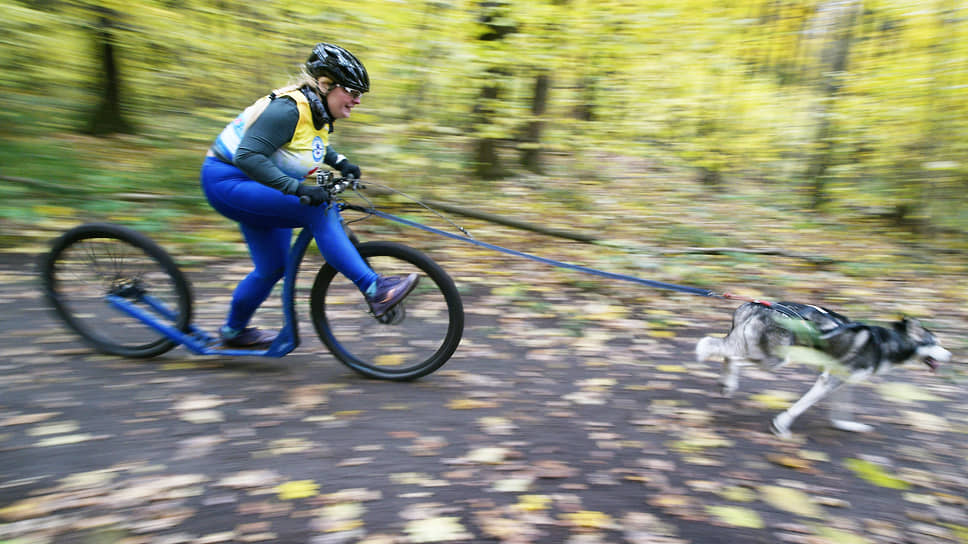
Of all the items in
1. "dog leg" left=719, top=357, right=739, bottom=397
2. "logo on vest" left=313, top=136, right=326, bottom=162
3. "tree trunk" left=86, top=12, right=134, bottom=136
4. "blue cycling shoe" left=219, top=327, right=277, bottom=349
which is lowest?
"dog leg" left=719, top=357, right=739, bottom=397

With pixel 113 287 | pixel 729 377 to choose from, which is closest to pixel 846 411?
pixel 729 377

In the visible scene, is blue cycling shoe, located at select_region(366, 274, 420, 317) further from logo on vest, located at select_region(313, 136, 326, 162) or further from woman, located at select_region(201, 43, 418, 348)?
logo on vest, located at select_region(313, 136, 326, 162)

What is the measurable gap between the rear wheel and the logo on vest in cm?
102

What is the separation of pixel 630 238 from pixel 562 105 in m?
1.84

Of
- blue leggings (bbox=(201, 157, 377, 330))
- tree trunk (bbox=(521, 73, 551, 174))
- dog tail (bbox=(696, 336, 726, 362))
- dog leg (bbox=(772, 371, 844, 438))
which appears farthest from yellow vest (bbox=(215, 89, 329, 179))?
tree trunk (bbox=(521, 73, 551, 174))

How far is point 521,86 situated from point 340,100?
4.12 meters

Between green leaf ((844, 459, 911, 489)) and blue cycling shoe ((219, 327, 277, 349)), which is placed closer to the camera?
green leaf ((844, 459, 911, 489))

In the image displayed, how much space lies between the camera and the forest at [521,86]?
6266mm

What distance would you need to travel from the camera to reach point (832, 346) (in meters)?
3.12

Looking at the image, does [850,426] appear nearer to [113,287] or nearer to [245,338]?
[245,338]

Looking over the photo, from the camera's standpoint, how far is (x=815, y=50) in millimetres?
8789

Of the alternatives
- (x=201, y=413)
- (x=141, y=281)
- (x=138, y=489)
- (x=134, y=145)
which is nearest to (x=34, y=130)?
(x=134, y=145)

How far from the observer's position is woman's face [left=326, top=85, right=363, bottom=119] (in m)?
3.11

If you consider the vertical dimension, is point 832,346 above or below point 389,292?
below
